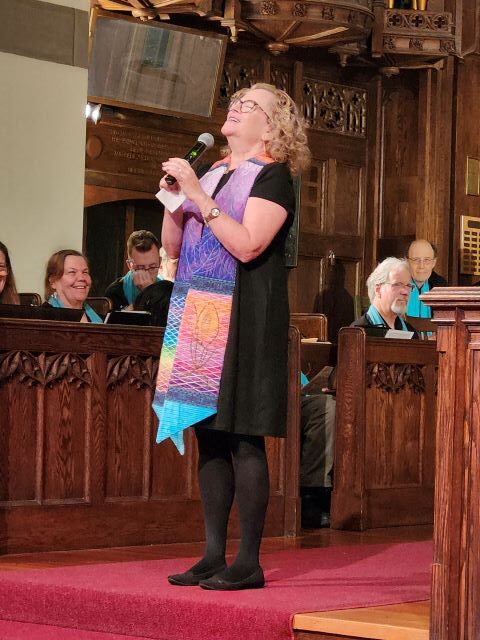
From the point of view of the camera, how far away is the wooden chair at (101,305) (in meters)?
7.35

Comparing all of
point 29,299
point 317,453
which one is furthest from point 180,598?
point 29,299

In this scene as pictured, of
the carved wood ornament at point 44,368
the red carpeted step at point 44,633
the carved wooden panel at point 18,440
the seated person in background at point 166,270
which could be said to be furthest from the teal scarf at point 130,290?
the red carpeted step at point 44,633

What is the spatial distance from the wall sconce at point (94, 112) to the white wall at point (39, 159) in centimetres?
123

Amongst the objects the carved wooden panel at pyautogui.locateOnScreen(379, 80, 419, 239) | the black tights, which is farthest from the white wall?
the black tights

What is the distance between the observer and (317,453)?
669cm

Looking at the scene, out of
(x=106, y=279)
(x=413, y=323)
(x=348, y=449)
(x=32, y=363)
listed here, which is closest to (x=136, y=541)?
(x=32, y=363)

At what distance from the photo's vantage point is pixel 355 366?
6.54 m

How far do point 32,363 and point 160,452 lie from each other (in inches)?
29.8

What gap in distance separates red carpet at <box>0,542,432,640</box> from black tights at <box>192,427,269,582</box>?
4.8 inches

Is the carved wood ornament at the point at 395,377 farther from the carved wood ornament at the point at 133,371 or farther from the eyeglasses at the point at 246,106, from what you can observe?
the eyeglasses at the point at 246,106

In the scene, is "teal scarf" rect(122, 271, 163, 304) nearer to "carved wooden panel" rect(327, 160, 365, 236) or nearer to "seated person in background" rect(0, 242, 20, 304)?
"seated person in background" rect(0, 242, 20, 304)

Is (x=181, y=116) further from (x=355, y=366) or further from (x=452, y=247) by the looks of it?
(x=355, y=366)

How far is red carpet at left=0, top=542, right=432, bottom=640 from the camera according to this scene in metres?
3.55

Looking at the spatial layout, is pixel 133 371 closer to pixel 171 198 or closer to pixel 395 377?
pixel 395 377
